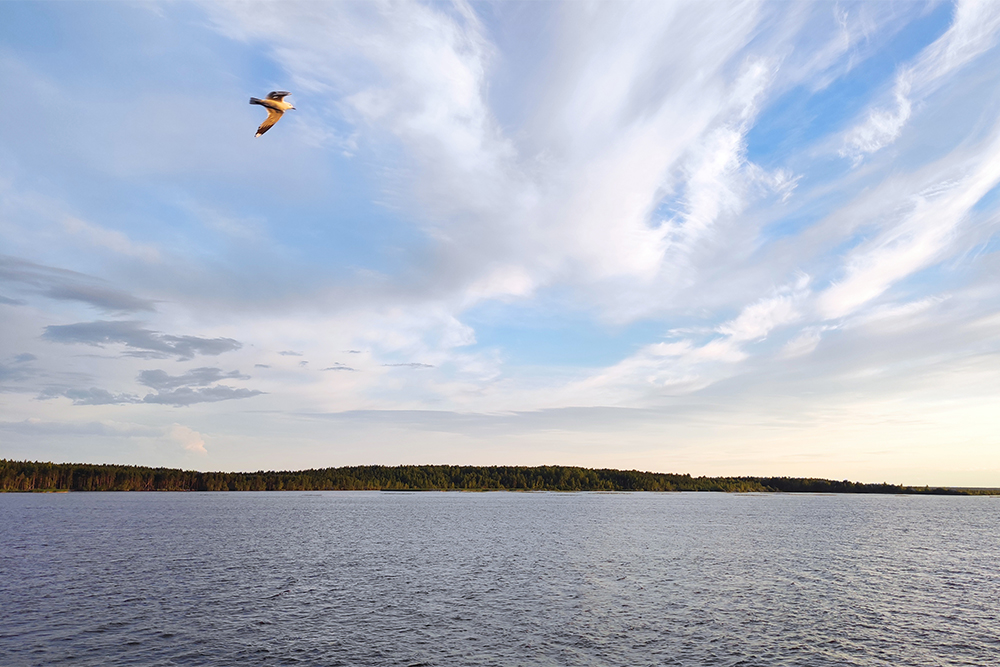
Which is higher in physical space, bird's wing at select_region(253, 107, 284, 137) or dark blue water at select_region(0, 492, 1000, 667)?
bird's wing at select_region(253, 107, 284, 137)

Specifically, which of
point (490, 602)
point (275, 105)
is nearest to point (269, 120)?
point (275, 105)

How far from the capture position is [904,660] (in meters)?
34.8

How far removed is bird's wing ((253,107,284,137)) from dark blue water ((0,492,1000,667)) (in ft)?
93.0

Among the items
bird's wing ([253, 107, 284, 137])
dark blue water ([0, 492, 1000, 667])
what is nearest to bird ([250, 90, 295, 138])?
bird's wing ([253, 107, 284, 137])

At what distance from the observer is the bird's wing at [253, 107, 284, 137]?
101 feet

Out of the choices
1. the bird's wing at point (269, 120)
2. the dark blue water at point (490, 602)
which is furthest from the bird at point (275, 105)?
the dark blue water at point (490, 602)

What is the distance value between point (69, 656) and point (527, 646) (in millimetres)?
25728

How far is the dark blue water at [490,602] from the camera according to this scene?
1391 inches

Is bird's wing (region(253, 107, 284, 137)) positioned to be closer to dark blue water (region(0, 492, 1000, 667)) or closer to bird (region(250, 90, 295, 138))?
bird (region(250, 90, 295, 138))

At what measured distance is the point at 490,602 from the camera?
48219 mm

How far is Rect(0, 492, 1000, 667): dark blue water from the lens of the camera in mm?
35344

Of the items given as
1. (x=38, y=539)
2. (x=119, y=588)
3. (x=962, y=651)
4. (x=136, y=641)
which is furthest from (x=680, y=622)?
(x=38, y=539)

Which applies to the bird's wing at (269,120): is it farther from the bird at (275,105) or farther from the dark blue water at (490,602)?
the dark blue water at (490,602)

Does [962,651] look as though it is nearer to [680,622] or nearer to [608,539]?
[680,622]
